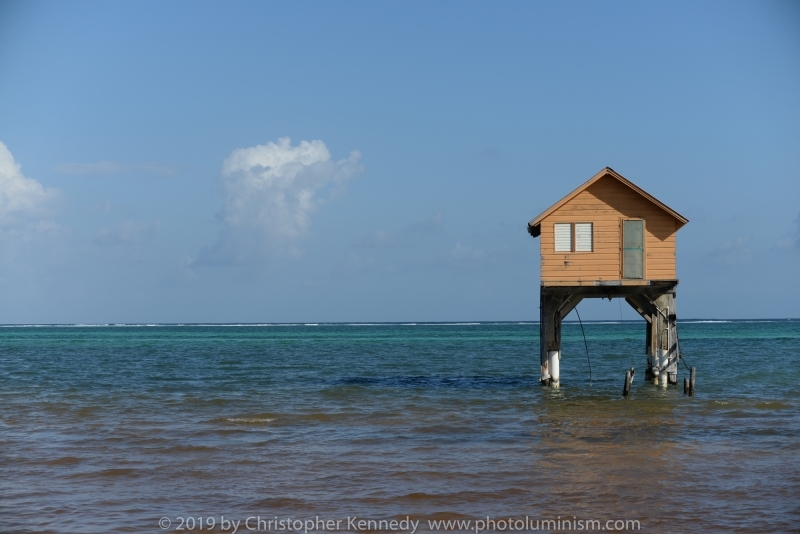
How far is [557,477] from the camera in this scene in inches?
566

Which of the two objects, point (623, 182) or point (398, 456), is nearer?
point (398, 456)

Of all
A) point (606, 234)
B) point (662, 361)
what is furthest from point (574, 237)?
point (662, 361)

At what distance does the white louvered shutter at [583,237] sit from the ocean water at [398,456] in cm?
469

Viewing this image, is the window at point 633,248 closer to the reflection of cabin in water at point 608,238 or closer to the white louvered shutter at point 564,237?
A: the reflection of cabin in water at point 608,238

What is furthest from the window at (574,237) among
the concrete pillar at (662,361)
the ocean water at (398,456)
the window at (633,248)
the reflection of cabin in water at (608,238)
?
the concrete pillar at (662,361)

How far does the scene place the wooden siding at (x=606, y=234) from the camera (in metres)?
25.2

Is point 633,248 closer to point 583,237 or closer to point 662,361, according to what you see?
point 583,237

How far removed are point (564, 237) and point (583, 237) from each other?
57cm

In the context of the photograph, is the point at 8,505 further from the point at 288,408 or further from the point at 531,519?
the point at 288,408

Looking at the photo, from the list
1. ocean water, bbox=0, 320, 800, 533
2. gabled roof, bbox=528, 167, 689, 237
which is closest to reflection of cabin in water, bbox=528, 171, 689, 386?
gabled roof, bbox=528, 167, 689, 237

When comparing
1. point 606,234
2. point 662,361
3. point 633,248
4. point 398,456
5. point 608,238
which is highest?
point 606,234

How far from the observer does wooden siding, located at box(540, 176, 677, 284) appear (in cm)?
2516

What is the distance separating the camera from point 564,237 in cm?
2545

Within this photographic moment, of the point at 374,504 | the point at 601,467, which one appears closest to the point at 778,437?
the point at 601,467
